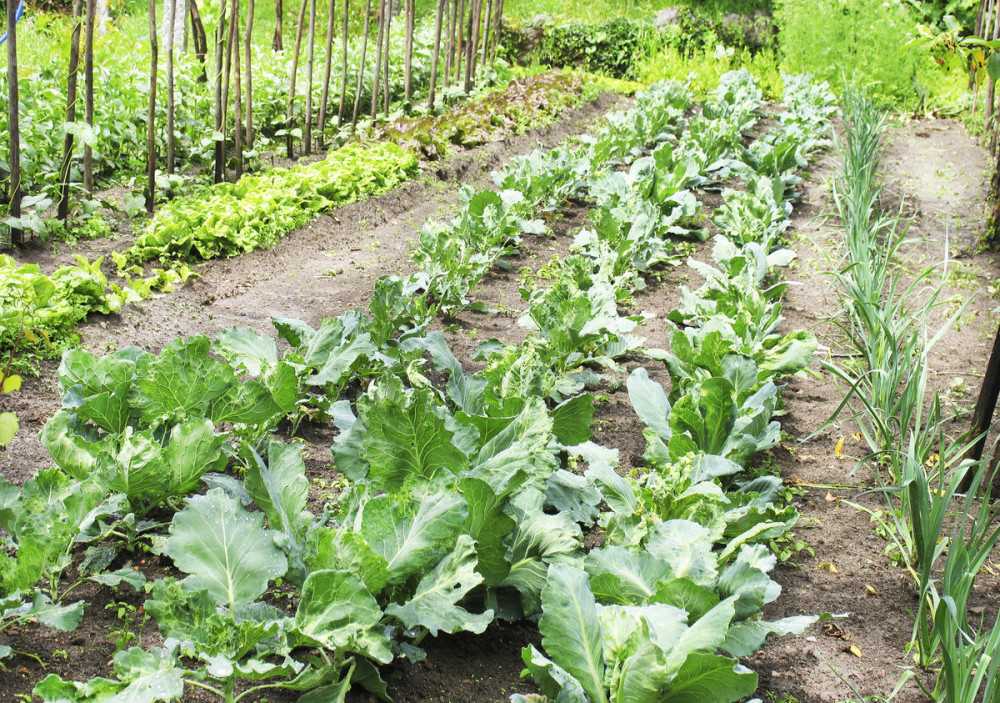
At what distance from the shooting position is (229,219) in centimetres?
452

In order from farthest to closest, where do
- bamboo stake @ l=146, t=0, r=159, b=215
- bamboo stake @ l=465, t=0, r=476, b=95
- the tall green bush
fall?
the tall green bush
bamboo stake @ l=465, t=0, r=476, b=95
bamboo stake @ l=146, t=0, r=159, b=215

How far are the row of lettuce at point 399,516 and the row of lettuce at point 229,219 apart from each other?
857 mm

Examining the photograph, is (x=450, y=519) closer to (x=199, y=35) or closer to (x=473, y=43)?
(x=199, y=35)

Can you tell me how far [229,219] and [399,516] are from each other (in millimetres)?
3328

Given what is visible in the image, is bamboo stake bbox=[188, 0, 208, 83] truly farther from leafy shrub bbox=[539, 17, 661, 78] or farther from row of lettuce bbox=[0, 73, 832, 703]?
leafy shrub bbox=[539, 17, 661, 78]

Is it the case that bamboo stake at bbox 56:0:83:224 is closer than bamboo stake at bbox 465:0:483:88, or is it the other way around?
bamboo stake at bbox 56:0:83:224

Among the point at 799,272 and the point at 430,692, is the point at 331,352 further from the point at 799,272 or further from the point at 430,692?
the point at 799,272

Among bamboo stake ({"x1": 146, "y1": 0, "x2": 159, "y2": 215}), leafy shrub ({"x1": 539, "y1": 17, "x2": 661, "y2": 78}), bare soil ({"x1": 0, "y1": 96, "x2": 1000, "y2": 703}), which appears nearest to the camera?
bare soil ({"x1": 0, "y1": 96, "x2": 1000, "y2": 703})

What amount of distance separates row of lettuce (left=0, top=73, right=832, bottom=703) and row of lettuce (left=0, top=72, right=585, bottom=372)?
2.81ft

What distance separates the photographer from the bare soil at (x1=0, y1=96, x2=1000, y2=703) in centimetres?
178

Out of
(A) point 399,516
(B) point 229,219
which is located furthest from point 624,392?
(B) point 229,219

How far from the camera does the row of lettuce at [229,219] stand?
3.09 m

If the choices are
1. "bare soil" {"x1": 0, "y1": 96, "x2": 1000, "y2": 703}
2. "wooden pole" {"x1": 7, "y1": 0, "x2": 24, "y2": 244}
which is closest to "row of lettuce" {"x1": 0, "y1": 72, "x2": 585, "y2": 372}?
"bare soil" {"x1": 0, "y1": 96, "x2": 1000, "y2": 703}

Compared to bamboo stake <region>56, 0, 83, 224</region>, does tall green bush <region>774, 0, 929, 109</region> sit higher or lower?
higher
